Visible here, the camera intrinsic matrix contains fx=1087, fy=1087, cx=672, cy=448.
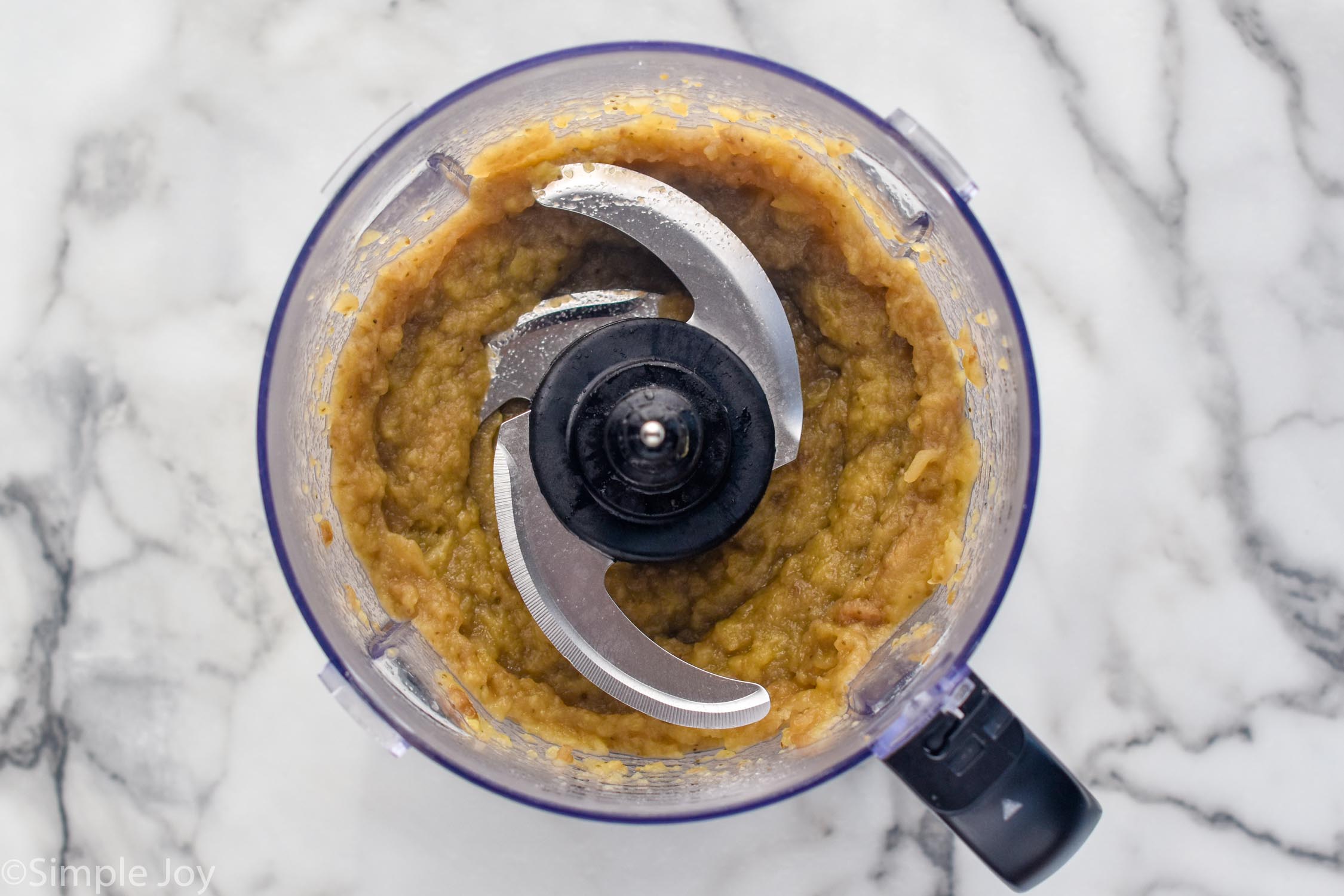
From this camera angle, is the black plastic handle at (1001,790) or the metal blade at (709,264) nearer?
the black plastic handle at (1001,790)

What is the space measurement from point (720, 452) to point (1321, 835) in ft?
4.35

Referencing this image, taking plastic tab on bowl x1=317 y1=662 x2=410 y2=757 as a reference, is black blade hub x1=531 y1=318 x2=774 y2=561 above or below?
above

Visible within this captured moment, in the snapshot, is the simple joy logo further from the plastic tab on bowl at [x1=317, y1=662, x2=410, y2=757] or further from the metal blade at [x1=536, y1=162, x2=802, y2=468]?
the metal blade at [x1=536, y1=162, x2=802, y2=468]

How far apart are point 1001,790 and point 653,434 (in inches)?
24.3

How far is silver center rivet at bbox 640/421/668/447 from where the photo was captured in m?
1.37

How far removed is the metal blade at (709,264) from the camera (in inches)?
60.2

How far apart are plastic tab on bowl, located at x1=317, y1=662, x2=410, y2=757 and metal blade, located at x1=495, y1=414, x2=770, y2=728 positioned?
0.26m

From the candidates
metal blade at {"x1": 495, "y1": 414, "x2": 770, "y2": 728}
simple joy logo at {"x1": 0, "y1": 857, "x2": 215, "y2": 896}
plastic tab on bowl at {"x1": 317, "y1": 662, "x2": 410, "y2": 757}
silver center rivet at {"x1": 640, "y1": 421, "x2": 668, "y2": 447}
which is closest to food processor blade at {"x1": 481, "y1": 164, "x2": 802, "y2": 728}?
metal blade at {"x1": 495, "y1": 414, "x2": 770, "y2": 728}

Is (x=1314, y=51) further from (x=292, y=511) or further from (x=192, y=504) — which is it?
(x=192, y=504)

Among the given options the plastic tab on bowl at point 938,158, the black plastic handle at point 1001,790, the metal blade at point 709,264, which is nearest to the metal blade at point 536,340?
the metal blade at point 709,264

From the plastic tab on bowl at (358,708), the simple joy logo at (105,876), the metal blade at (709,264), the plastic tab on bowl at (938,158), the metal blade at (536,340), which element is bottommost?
the simple joy logo at (105,876)

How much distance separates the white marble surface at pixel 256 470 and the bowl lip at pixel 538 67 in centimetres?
33

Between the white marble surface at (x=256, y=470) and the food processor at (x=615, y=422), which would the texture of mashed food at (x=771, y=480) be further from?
the white marble surface at (x=256, y=470)

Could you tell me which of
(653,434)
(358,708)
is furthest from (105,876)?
(653,434)
